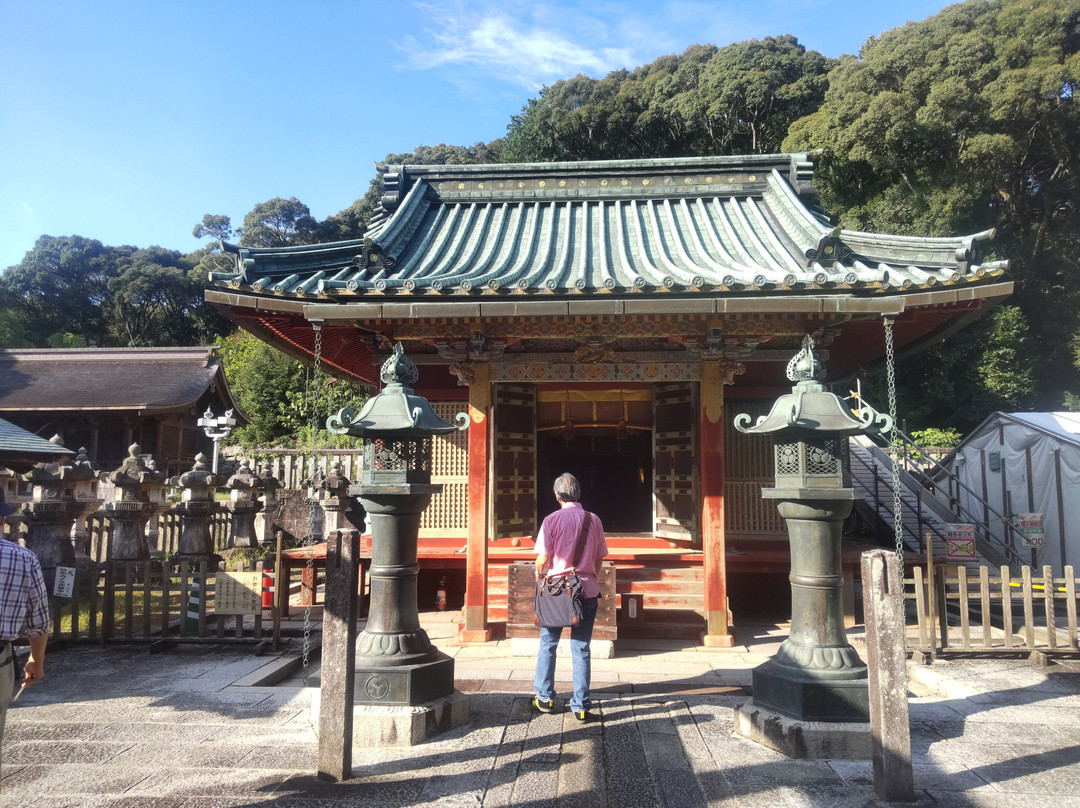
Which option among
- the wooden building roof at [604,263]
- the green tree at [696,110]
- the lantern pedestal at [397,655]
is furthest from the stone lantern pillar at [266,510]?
the green tree at [696,110]

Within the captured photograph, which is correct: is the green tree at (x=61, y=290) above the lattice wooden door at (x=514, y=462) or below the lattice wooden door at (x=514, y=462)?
above

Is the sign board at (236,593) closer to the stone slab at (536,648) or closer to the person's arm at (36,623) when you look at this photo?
the stone slab at (536,648)

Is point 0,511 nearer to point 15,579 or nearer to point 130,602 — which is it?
point 15,579

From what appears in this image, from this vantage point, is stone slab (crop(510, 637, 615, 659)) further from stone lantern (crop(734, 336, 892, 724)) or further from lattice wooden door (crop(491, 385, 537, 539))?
stone lantern (crop(734, 336, 892, 724))

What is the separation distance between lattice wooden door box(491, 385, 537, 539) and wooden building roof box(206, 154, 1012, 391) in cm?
94

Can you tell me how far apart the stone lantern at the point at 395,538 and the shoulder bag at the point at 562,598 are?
89 cm

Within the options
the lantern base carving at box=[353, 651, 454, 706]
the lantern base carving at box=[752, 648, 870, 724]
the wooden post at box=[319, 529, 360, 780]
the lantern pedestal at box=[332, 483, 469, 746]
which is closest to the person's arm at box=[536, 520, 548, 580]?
the lantern pedestal at box=[332, 483, 469, 746]

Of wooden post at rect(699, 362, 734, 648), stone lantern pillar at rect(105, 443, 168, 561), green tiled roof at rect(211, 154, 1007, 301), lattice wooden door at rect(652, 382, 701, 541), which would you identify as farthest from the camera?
stone lantern pillar at rect(105, 443, 168, 561)

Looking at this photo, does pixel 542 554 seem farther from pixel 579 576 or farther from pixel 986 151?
pixel 986 151

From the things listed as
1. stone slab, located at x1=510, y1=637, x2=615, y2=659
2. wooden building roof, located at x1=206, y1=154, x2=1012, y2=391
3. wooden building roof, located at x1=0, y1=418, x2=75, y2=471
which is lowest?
stone slab, located at x1=510, y1=637, x2=615, y2=659

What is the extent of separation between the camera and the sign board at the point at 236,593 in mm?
7047

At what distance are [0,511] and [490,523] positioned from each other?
5.80m

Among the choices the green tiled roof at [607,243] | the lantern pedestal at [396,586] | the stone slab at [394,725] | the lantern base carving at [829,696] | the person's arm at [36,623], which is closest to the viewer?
the person's arm at [36,623]

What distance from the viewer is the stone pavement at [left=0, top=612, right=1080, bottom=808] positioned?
12.1 ft
